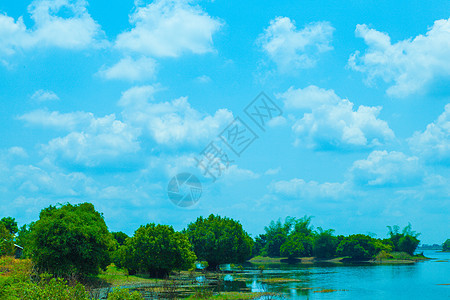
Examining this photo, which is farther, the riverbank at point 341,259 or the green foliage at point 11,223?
the riverbank at point 341,259

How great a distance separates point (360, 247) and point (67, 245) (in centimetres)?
9713

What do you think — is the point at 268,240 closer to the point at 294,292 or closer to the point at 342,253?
the point at 342,253

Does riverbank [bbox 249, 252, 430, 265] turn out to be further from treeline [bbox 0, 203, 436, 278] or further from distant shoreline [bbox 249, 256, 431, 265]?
treeline [bbox 0, 203, 436, 278]

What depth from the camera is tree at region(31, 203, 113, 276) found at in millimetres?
40438

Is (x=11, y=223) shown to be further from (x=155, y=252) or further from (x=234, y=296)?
(x=234, y=296)

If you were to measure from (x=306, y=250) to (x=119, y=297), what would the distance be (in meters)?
124

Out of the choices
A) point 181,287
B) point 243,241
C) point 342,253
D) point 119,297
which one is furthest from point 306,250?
point 119,297

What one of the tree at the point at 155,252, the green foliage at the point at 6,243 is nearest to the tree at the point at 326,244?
the tree at the point at 155,252

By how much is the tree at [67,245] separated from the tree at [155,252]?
1309cm

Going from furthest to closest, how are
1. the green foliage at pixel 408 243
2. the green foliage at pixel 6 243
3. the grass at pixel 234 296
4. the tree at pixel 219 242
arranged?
the green foliage at pixel 408 243
the tree at pixel 219 242
the green foliage at pixel 6 243
the grass at pixel 234 296

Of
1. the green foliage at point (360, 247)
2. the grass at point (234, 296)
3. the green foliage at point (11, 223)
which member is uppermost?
the green foliage at point (11, 223)

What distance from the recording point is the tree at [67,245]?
40.4 meters

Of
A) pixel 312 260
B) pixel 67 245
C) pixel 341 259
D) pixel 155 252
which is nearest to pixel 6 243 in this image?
pixel 155 252

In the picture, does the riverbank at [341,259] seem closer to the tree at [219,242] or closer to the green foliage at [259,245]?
the green foliage at [259,245]
